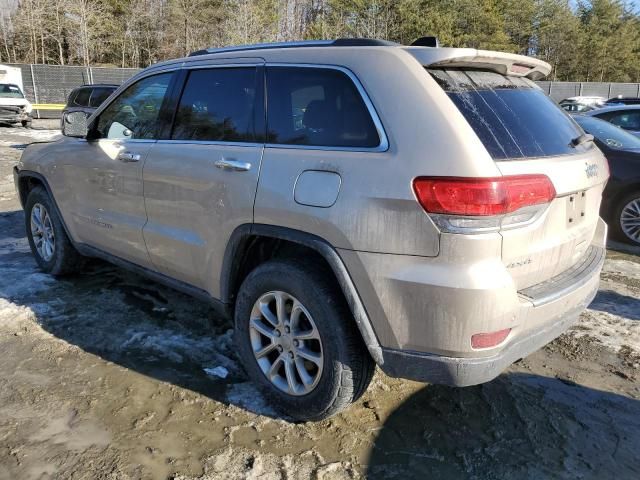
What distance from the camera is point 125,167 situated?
12.6 feet

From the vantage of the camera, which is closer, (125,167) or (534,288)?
(534,288)

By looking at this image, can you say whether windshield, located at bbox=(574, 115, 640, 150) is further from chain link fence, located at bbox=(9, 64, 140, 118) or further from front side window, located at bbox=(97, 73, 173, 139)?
chain link fence, located at bbox=(9, 64, 140, 118)

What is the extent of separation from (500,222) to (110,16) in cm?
4230

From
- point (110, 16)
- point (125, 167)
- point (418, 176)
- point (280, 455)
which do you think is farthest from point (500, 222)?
point (110, 16)

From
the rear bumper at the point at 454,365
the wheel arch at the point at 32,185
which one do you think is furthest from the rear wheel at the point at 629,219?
the wheel arch at the point at 32,185

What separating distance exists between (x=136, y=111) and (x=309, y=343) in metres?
2.26

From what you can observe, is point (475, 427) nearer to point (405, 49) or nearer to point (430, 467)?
point (430, 467)

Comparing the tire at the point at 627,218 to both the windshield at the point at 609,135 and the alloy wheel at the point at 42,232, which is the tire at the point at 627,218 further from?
the alloy wheel at the point at 42,232

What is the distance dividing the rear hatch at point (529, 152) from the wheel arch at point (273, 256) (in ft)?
2.23

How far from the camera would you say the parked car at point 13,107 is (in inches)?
801

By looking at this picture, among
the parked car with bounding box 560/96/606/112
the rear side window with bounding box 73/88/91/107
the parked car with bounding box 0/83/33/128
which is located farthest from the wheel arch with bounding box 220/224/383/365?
the parked car with bounding box 560/96/606/112

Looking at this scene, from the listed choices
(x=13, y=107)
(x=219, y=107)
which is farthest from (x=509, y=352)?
(x=13, y=107)

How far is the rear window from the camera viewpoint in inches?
96.9

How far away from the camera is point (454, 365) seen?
239 centimetres
